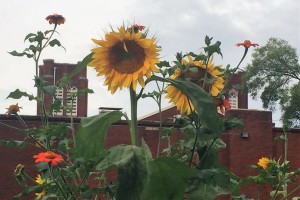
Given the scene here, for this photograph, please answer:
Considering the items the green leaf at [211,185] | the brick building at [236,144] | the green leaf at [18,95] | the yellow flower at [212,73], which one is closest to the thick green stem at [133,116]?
the green leaf at [211,185]

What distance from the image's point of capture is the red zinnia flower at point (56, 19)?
404 centimetres

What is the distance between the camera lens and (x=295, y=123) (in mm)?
33125

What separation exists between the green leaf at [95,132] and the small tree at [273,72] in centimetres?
3149

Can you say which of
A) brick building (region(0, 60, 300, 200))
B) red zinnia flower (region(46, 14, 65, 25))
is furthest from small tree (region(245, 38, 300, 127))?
red zinnia flower (region(46, 14, 65, 25))

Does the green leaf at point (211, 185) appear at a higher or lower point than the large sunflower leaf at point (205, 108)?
lower

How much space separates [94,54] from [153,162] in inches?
19.0

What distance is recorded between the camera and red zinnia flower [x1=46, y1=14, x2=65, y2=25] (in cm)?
404

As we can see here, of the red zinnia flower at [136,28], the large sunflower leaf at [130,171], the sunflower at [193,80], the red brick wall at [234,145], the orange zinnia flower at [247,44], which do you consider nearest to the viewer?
the large sunflower leaf at [130,171]

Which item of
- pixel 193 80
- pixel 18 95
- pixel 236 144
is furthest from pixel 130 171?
pixel 236 144

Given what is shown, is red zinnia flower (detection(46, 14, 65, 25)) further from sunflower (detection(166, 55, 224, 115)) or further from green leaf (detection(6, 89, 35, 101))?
sunflower (detection(166, 55, 224, 115))

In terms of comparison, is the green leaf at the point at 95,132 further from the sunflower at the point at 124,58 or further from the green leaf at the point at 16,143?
the green leaf at the point at 16,143

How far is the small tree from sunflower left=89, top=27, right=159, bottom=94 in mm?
31405

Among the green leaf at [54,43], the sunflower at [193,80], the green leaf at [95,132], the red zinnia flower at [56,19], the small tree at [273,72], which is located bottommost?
the green leaf at [95,132]

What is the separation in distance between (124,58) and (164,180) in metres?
0.50
